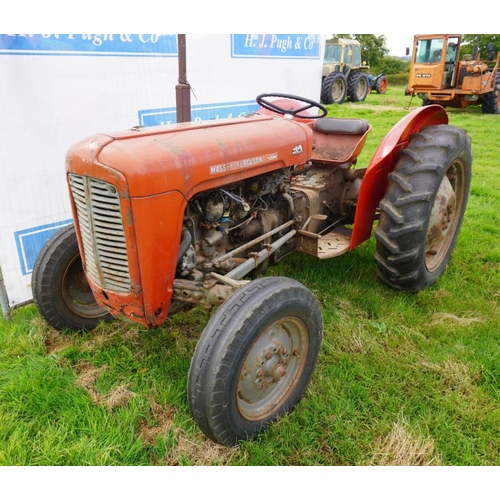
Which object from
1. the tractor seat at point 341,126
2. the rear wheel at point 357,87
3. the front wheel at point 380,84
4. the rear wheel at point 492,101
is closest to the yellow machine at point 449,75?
the rear wheel at point 492,101

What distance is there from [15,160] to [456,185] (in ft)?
10.9

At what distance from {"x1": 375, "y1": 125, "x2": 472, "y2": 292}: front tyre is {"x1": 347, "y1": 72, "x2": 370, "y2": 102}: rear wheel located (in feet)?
46.8

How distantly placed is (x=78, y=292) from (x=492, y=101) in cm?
1343

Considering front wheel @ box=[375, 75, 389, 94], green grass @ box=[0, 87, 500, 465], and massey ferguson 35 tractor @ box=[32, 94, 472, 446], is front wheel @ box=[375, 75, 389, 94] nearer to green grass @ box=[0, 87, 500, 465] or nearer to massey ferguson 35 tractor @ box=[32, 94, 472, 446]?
massey ferguson 35 tractor @ box=[32, 94, 472, 446]

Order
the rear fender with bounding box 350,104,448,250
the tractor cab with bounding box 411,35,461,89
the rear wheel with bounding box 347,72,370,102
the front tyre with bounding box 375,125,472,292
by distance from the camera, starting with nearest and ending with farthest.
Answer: the front tyre with bounding box 375,125,472,292 → the rear fender with bounding box 350,104,448,250 → the tractor cab with bounding box 411,35,461,89 → the rear wheel with bounding box 347,72,370,102

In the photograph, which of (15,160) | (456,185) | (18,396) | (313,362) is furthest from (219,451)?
(456,185)

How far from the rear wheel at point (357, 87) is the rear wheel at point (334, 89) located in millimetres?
374

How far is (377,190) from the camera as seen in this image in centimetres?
329

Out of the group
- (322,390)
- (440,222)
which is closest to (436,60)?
(440,222)

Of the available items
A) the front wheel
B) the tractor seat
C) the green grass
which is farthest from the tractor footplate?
the front wheel

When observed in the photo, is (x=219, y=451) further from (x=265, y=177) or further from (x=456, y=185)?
(x=456, y=185)

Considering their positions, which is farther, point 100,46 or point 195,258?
point 100,46

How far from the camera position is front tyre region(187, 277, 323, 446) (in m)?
1.97

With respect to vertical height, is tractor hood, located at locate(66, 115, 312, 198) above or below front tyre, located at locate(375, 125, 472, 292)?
above
